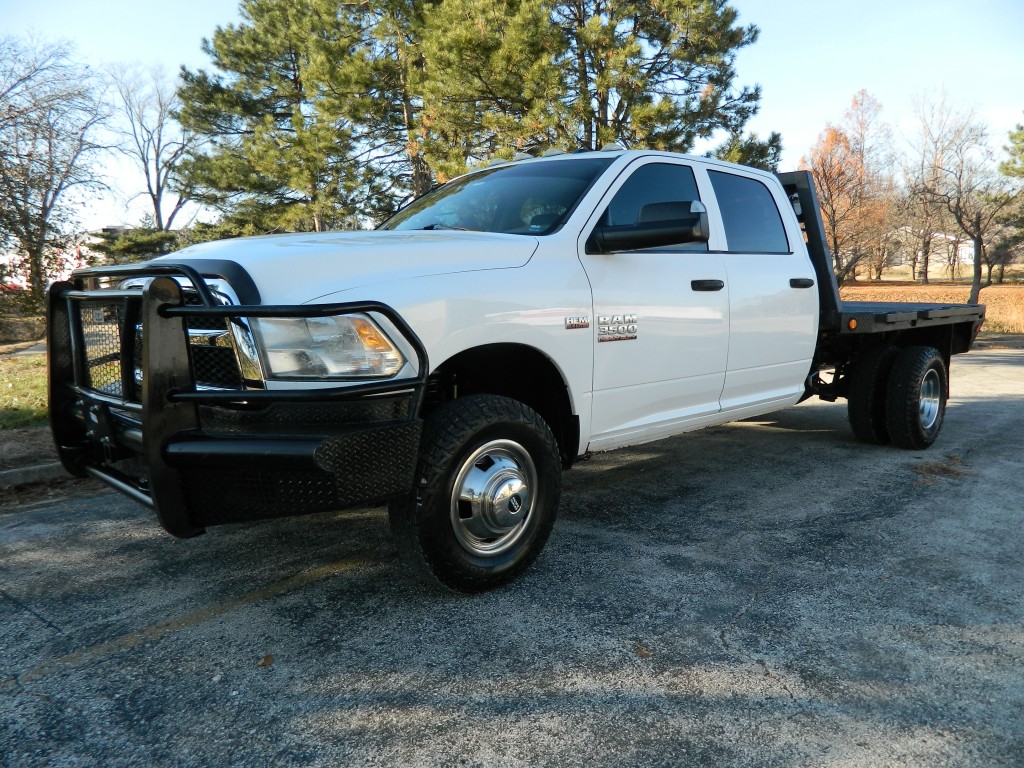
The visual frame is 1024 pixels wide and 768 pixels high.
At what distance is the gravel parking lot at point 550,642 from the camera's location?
2.19 meters

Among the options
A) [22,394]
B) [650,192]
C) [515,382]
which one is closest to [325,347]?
[515,382]

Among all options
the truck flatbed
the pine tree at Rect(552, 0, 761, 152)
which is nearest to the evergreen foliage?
the pine tree at Rect(552, 0, 761, 152)

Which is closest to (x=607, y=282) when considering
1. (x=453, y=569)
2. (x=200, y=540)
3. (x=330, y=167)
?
(x=453, y=569)

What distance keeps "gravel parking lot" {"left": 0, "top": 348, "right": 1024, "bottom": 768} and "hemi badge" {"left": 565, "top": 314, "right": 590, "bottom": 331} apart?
3.60ft

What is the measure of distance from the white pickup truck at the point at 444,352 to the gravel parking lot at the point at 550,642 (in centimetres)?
45

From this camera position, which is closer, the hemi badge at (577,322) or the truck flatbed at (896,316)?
the hemi badge at (577,322)

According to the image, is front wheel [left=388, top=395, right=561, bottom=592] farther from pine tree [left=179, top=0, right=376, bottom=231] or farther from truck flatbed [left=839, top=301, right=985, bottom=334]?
pine tree [left=179, top=0, right=376, bottom=231]

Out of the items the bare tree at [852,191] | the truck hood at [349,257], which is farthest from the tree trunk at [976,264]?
the truck hood at [349,257]

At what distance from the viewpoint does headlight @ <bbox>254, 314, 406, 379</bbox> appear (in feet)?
8.45

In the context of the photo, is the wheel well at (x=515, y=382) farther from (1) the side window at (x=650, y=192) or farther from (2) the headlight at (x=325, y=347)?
(1) the side window at (x=650, y=192)

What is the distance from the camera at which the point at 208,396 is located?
2.51 m

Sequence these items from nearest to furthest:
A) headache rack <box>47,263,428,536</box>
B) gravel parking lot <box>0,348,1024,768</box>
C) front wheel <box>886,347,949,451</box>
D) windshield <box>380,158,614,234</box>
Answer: gravel parking lot <box>0,348,1024,768</box>, headache rack <box>47,263,428,536</box>, windshield <box>380,158,614,234</box>, front wheel <box>886,347,949,451</box>

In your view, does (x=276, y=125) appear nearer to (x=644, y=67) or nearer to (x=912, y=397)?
(x=644, y=67)

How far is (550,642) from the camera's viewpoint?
9.04ft
